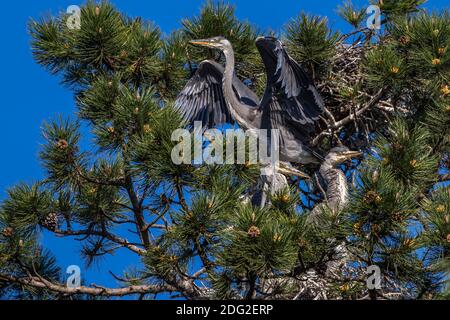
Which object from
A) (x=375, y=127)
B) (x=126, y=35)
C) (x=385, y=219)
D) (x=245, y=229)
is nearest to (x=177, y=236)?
(x=245, y=229)

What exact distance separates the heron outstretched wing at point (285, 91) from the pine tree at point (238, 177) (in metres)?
0.28

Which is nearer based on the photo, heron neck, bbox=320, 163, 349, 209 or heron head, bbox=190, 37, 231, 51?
heron neck, bbox=320, 163, 349, 209

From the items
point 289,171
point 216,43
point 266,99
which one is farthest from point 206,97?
point 289,171

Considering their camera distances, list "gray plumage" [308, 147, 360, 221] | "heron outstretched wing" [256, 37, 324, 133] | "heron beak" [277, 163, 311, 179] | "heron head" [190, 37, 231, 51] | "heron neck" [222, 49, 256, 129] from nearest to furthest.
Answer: "heron outstretched wing" [256, 37, 324, 133]
"heron beak" [277, 163, 311, 179]
"gray plumage" [308, 147, 360, 221]
"heron neck" [222, 49, 256, 129]
"heron head" [190, 37, 231, 51]

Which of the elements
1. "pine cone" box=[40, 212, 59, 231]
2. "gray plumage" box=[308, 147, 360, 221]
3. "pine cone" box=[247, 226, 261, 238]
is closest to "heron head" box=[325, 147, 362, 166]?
"gray plumage" box=[308, 147, 360, 221]

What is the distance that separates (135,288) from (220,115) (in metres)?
1.87

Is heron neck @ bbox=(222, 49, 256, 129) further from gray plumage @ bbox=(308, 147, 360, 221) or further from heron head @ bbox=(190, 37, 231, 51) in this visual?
gray plumage @ bbox=(308, 147, 360, 221)

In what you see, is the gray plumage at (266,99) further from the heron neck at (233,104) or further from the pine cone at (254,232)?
the pine cone at (254,232)

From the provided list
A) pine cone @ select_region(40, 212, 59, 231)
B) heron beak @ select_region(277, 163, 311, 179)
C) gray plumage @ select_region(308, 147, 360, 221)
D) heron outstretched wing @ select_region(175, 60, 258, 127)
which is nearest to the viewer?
pine cone @ select_region(40, 212, 59, 231)

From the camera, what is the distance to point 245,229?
5926mm

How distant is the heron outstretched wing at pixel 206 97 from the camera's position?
835cm

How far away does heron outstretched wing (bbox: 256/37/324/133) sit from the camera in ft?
24.8

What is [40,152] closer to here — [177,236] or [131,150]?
[131,150]
